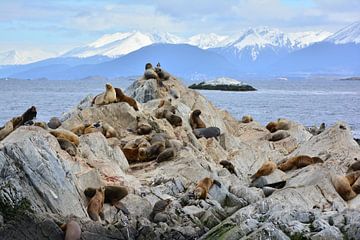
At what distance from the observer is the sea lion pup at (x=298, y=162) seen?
1570cm

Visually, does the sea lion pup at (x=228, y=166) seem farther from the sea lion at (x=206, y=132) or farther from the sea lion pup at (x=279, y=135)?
the sea lion pup at (x=279, y=135)

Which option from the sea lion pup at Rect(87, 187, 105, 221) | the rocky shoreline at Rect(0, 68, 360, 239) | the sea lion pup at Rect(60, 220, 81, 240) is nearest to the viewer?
the sea lion pup at Rect(60, 220, 81, 240)

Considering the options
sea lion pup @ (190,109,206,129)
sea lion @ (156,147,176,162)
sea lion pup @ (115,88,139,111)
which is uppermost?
sea lion pup @ (115,88,139,111)

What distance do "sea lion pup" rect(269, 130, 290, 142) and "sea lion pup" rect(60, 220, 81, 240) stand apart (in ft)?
41.2

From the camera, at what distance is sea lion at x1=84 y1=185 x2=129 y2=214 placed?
11.8m

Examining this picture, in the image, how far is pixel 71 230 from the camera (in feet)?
33.9

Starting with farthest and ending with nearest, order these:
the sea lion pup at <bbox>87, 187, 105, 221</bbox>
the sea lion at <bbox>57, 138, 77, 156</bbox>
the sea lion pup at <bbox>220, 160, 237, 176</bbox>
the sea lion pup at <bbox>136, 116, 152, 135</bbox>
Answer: the sea lion pup at <bbox>136, 116, 152, 135</bbox> < the sea lion pup at <bbox>220, 160, 237, 176</bbox> < the sea lion at <bbox>57, 138, 77, 156</bbox> < the sea lion pup at <bbox>87, 187, 105, 221</bbox>

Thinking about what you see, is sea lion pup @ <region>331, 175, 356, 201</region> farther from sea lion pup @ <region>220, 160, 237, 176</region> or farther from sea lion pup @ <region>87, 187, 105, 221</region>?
sea lion pup @ <region>87, 187, 105, 221</region>

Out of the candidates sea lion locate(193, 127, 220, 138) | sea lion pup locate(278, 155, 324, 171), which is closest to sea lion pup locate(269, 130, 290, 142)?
sea lion locate(193, 127, 220, 138)

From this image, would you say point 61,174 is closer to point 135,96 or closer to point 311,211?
point 311,211

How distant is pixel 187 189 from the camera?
13375mm

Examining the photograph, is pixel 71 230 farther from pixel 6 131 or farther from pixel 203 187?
pixel 6 131

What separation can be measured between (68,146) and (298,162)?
18.4 ft

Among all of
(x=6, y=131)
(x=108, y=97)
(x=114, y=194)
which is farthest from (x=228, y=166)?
(x=6, y=131)
